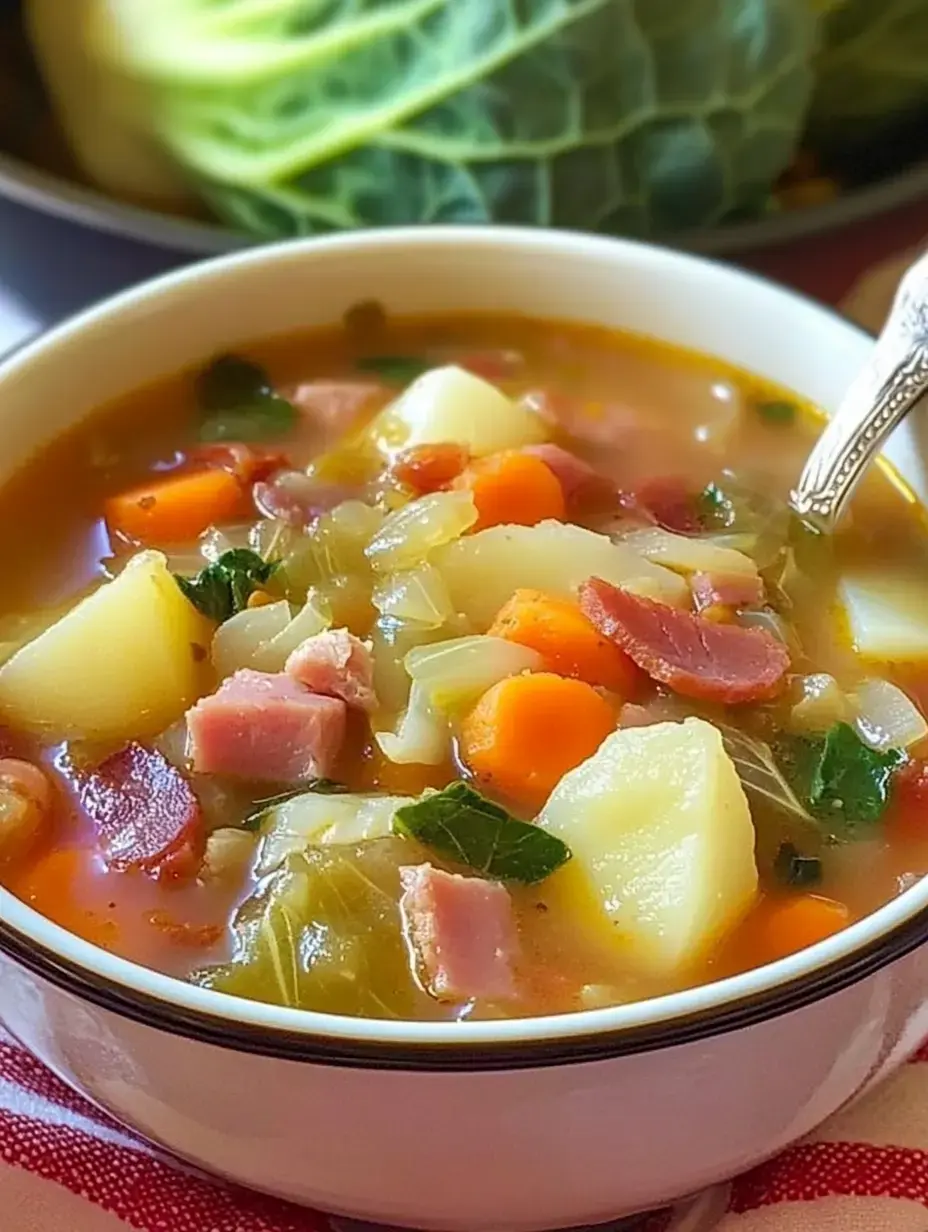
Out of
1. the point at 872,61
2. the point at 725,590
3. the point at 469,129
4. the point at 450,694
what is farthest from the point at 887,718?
the point at 872,61

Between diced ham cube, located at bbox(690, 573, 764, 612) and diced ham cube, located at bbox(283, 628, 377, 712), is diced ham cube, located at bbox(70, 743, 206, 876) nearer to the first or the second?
diced ham cube, located at bbox(283, 628, 377, 712)

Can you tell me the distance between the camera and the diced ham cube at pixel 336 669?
1.39 metres

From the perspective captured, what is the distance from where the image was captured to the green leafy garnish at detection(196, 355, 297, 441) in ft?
5.84

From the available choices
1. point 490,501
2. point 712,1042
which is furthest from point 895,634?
point 712,1042

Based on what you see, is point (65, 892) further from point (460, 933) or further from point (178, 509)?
point (178, 509)

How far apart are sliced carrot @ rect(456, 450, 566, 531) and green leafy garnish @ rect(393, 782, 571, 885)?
380mm

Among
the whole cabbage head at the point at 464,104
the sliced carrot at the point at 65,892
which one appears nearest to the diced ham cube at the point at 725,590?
the sliced carrot at the point at 65,892

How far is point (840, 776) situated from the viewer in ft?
4.52

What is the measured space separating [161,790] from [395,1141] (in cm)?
40

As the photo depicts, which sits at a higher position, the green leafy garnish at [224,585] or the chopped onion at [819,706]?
the green leafy garnish at [224,585]

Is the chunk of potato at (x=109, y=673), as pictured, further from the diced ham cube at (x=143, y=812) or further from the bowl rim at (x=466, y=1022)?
the bowl rim at (x=466, y=1022)

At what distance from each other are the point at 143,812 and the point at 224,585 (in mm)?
253

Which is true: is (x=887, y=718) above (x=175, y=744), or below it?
below

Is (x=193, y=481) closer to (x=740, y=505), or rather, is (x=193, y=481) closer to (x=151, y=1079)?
(x=740, y=505)
